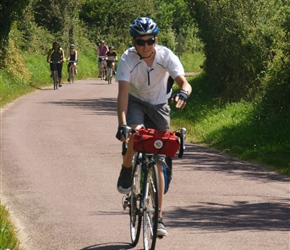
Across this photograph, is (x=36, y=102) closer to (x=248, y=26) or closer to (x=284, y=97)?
(x=248, y=26)

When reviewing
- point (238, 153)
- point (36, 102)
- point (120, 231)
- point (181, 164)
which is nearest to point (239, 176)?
point (181, 164)

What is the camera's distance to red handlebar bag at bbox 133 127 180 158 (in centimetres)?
800

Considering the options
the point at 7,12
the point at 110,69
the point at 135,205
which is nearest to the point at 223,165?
the point at 135,205

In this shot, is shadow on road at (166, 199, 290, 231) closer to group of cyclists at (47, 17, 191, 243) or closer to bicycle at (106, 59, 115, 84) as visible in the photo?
group of cyclists at (47, 17, 191, 243)

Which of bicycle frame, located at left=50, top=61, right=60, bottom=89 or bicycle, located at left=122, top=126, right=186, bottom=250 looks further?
bicycle frame, located at left=50, top=61, right=60, bottom=89

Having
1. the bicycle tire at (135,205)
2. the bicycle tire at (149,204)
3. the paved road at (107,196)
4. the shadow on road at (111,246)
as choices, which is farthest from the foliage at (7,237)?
the bicycle tire at (149,204)

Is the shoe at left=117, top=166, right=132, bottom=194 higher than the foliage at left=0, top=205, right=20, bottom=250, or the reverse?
the shoe at left=117, top=166, right=132, bottom=194

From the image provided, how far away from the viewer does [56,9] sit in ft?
172

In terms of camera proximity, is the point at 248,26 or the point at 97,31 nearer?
the point at 248,26

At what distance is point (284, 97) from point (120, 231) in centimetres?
1052

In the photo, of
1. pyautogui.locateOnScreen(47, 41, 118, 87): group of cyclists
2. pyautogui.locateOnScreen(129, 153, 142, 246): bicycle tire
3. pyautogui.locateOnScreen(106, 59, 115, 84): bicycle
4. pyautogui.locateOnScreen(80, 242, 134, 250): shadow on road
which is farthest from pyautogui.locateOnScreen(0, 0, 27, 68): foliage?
pyautogui.locateOnScreen(129, 153, 142, 246): bicycle tire

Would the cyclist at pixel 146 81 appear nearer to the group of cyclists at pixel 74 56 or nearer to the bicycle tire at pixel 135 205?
the bicycle tire at pixel 135 205

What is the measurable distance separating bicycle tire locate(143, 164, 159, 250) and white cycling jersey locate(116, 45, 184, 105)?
0.72m

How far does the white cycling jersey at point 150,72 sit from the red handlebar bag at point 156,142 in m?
0.57
